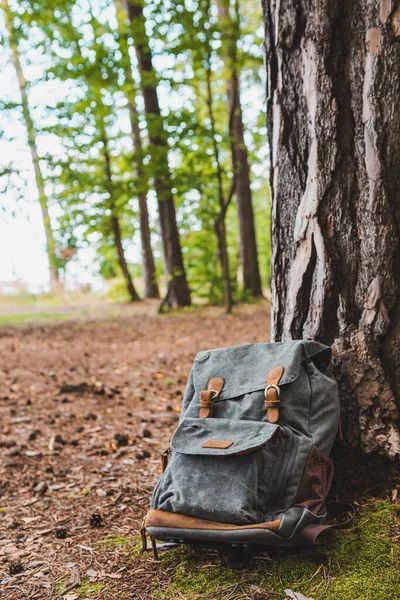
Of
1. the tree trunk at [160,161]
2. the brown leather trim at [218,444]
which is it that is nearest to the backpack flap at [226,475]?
the brown leather trim at [218,444]

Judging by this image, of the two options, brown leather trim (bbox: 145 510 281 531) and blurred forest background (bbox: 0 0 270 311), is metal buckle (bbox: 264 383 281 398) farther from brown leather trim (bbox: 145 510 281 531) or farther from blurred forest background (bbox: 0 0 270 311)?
blurred forest background (bbox: 0 0 270 311)

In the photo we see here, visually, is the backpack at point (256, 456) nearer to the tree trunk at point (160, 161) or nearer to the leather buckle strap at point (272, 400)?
the leather buckle strap at point (272, 400)

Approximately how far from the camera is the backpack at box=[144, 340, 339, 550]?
1744 mm

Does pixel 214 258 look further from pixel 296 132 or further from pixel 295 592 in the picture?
pixel 295 592

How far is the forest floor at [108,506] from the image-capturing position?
176cm

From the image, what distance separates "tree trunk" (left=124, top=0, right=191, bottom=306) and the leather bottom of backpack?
8260 millimetres

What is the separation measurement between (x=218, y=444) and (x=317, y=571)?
54 centimetres

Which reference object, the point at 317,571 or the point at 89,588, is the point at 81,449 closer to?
the point at 89,588

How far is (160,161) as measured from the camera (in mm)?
9727

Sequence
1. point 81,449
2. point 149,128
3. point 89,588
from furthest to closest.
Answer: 1. point 149,128
2. point 81,449
3. point 89,588

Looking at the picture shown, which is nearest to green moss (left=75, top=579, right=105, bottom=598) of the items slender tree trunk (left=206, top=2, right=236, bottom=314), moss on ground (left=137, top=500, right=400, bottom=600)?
moss on ground (left=137, top=500, right=400, bottom=600)

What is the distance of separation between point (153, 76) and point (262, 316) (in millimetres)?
4674

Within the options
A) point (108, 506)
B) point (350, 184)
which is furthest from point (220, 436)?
point (350, 184)

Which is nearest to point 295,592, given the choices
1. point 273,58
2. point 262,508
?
point 262,508
